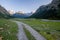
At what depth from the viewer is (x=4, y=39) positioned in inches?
1131

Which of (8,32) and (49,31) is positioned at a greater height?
(8,32)

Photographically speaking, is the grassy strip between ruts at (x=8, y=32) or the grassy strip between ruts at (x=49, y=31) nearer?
the grassy strip between ruts at (x=8, y=32)

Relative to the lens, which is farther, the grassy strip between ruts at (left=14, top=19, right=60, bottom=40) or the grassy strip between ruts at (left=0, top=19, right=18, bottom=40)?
the grassy strip between ruts at (left=14, top=19, right=60, bottom=40)

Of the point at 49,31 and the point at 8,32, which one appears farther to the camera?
the point at 49,31
